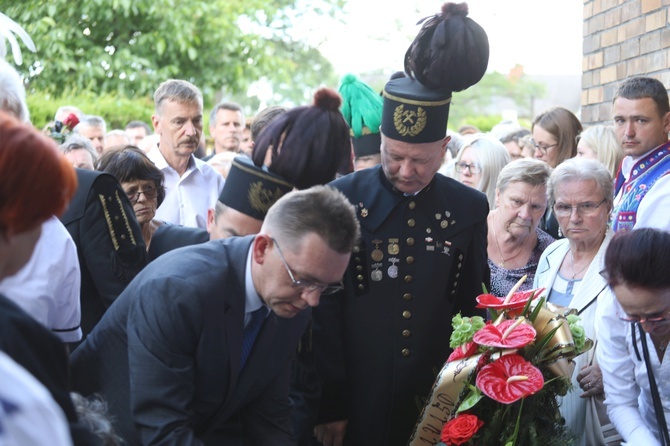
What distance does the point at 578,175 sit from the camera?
175 inches

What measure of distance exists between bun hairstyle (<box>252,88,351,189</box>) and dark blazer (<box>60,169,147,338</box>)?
0.59 metres

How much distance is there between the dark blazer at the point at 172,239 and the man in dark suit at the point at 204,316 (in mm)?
1031

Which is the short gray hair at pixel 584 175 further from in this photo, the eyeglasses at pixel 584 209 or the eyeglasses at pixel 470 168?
the eyeglasses at pixel 470 168

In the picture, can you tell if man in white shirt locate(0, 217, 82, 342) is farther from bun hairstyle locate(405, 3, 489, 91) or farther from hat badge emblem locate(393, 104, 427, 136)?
bun hairstyle locate(405, 3, 489, 91)

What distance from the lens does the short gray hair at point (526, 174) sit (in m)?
4.85

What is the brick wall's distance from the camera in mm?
5980

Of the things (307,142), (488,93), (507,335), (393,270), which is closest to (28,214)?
(307,142)

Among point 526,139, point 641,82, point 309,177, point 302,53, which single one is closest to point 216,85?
point 526,139

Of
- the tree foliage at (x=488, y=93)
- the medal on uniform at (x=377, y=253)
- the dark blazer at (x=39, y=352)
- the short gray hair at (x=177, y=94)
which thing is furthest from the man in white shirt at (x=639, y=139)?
the tree foliage at (x=488, y=93)

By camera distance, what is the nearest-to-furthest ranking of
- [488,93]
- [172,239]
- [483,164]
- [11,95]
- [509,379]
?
[11,95] → [509,379] → [172,239] → [483,164] → [488,93]

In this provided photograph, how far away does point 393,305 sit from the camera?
3.90m

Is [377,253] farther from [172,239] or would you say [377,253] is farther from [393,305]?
[172,239]

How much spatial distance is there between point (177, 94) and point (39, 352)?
154 inches

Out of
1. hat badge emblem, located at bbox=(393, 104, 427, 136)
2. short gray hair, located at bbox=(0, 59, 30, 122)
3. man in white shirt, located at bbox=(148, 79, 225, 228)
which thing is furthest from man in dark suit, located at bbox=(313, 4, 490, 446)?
man in white shirt, located at bbox=(148, 79, 225, 228)
